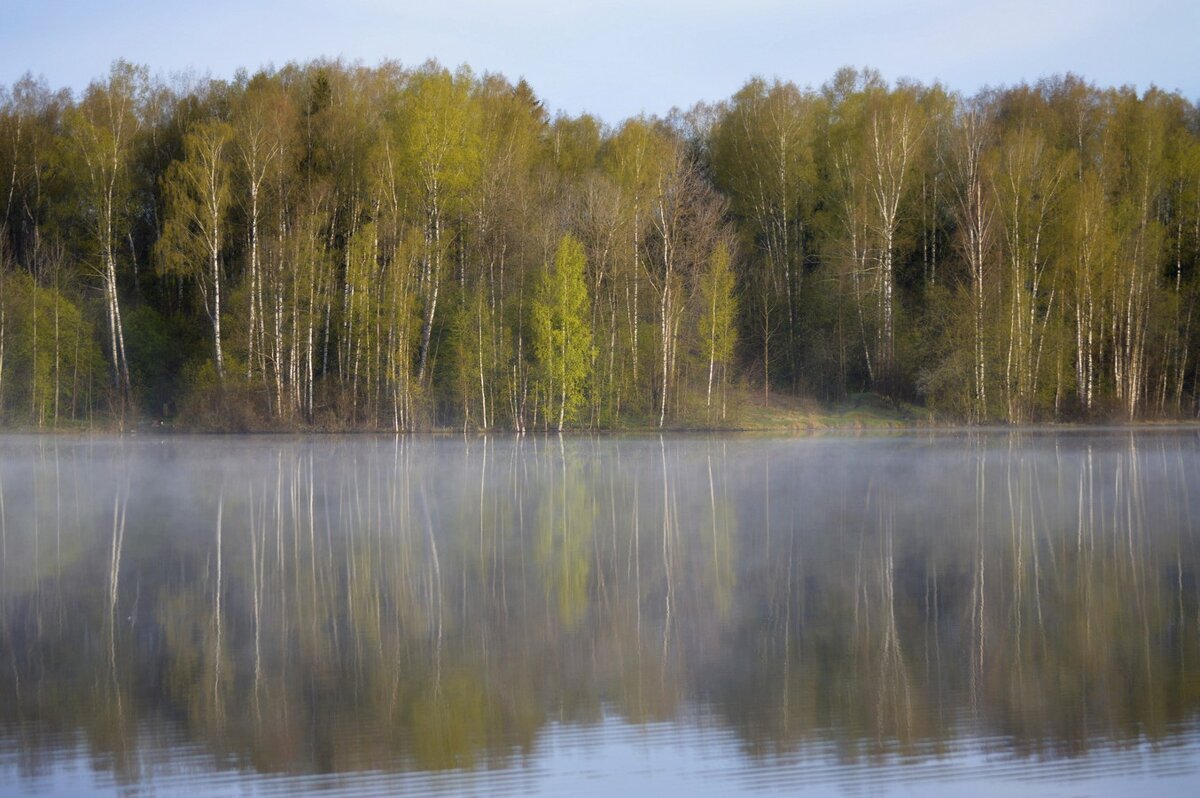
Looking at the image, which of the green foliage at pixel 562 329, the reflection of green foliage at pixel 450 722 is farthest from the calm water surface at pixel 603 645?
the green foliage at pixel 562 329

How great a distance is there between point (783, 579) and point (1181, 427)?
1515 inches

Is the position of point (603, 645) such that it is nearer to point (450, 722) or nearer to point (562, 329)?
point (450, 722)

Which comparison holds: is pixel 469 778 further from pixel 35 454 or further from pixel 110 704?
pixel 35 454

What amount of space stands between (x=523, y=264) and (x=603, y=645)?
36481mm

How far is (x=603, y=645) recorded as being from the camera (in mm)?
8523

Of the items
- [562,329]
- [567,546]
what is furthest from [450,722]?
[562,329]

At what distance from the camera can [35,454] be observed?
1248 inches

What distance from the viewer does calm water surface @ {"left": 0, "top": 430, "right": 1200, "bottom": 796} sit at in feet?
19.8

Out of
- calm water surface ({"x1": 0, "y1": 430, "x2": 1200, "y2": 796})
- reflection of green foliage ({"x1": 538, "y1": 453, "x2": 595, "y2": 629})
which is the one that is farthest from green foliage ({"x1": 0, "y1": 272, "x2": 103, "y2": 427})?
reflection of green foliage ({"x1": 538, "y1": 453, "x2": 595, "y2": 629})

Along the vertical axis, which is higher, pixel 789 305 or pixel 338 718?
pixel 789 305

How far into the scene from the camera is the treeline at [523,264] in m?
41.7

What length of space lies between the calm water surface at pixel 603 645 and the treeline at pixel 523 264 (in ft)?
79.7

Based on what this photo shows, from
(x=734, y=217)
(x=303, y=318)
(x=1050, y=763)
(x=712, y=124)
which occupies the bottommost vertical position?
(x=1050, y=763)

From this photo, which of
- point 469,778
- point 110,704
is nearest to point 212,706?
point 110,704
